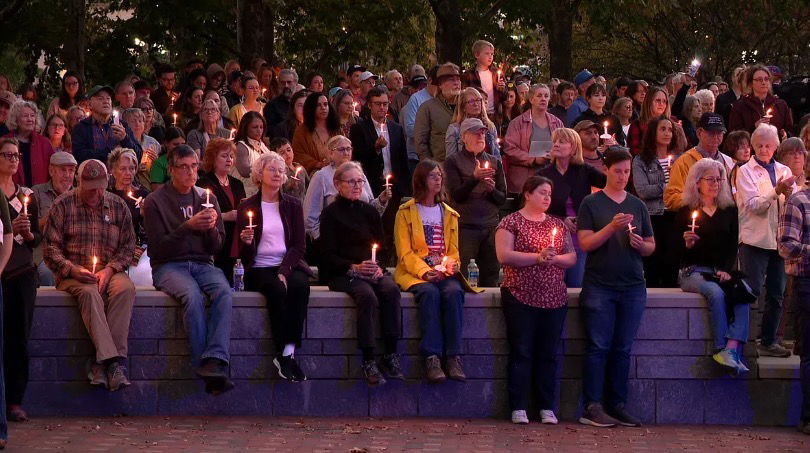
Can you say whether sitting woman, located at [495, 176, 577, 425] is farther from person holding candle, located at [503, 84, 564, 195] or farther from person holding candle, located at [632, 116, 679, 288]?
person holding candle, located at [503, 84, 564, 195]

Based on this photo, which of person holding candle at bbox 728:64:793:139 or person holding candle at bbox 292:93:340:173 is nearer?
person holding candle at bbox 292:93:340:173

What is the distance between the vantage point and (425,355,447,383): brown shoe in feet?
41.7

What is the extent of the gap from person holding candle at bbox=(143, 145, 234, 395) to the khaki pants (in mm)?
368

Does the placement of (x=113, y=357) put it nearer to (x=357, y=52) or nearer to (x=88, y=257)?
(x=88, y=257)

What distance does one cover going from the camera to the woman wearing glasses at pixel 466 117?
1614 cm

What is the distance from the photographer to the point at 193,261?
12906 millimetres

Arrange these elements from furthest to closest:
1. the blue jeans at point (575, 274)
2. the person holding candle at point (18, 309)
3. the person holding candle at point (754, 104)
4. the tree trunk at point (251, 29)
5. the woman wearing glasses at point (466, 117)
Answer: the tree trunk at point (251, 29)
the person holding candle at point (754, 104)
the woman wearing glasses at point (466, 117)
the blue jeans at point (575, 274)
the person holding candle at point (18, 309)

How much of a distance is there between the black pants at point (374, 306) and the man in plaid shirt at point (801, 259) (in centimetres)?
298

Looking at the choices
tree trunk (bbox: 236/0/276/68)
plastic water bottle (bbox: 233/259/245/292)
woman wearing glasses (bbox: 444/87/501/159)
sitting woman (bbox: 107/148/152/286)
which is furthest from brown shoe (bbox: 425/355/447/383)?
tree trunk (bbox: 236/0/276/68)

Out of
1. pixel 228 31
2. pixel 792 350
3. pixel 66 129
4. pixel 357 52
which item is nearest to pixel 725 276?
pixel 792 350

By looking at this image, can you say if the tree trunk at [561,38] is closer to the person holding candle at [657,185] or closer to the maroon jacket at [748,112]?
the maroon jacket at [748,112]

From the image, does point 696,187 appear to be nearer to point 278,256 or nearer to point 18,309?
point 278,256

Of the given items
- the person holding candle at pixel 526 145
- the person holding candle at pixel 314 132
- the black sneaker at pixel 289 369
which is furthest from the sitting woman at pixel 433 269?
the person holding candle at pixel 526 145

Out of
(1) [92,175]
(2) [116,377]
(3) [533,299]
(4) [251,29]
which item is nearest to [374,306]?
(3) [533,299]
